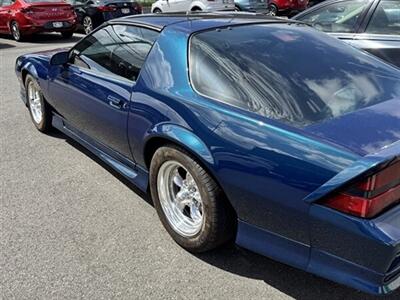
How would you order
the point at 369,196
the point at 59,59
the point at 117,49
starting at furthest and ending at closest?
1. the point at 59,59
2. the point at 117,49
3. the point at 369,196

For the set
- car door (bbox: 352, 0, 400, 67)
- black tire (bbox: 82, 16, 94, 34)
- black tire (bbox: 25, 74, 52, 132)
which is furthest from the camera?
black tire (bbox: 82, 16, 94, 34)

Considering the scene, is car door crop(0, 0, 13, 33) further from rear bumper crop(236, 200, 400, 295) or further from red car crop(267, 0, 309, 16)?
rear bumper crop(236, 200, 400, 295)

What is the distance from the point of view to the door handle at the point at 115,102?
3324 millimetres

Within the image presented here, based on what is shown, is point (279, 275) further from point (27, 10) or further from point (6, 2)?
point (6, 2)

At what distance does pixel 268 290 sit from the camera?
8.67ft

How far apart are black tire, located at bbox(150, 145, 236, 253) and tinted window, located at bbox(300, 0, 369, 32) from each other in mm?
3819

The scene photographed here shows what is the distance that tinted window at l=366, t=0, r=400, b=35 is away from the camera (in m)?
5.38

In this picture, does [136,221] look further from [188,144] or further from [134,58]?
[134,58]

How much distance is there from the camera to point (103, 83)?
141 inches

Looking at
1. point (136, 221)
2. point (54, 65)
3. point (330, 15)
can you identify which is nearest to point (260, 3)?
point (330, 15)

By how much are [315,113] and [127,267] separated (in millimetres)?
1475

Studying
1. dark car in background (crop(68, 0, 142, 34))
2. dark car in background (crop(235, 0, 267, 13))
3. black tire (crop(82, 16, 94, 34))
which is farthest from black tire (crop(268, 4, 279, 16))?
black tire (crop(82, 16, 94, 34))

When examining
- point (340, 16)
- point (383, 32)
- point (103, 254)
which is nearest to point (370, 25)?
point (383, 32)

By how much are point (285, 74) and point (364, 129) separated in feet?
2.15
